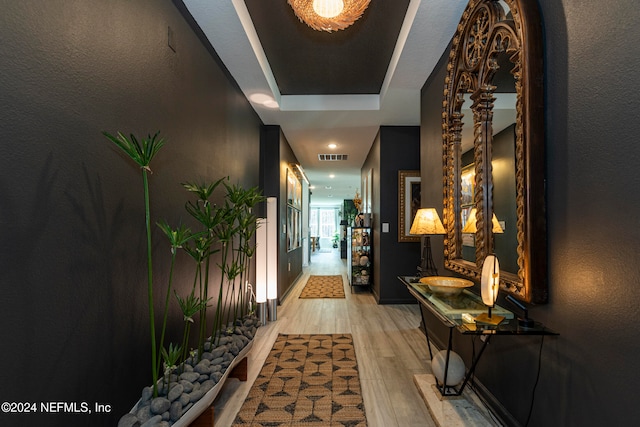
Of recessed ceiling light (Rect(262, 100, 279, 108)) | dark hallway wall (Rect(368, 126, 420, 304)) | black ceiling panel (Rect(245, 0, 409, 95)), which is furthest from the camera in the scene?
dark hallway wall (Rect(368, 126, 420, 304))

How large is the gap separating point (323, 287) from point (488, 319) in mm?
4829

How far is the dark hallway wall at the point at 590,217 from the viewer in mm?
1044

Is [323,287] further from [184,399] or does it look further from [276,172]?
[184,399]

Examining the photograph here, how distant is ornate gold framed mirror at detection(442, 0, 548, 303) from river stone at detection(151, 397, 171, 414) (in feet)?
5.64

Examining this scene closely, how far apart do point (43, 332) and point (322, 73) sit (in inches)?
132

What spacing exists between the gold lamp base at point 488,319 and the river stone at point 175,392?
1.51m

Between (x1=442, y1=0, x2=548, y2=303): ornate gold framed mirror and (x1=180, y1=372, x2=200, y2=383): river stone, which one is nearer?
(x1=442, y1=0, x2=548, y2=303): ornate gold framed mirror

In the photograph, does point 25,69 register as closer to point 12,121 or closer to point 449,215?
point 12,121

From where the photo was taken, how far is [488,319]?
1.58 meters

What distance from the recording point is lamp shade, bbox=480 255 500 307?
1581 mm

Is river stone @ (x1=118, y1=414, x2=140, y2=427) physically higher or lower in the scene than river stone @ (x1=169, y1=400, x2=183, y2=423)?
higher

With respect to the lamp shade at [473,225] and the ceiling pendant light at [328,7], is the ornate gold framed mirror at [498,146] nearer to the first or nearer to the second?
the lamp shade at [473,225]

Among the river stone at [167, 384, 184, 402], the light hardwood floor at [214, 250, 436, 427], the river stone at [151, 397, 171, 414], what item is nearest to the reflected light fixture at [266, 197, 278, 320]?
the light hardwood floor at [214, 250, 436, 427]

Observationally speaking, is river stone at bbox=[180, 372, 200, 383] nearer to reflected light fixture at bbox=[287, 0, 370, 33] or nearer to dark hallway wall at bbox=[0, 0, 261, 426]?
dark hallway wall at bbox=[0, 0, 261, 426]
